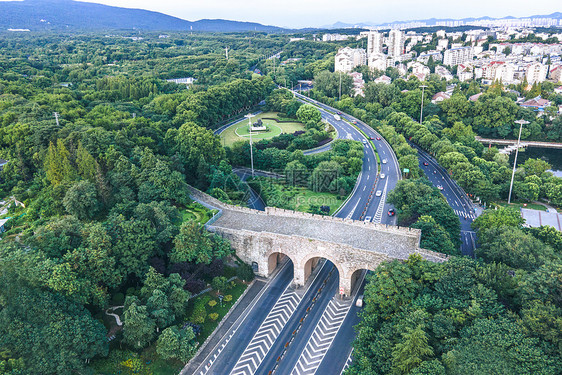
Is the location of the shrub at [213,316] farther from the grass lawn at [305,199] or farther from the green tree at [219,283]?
the grass lawn at [305,199]

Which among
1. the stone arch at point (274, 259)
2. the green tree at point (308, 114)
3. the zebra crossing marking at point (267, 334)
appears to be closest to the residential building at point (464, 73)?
the green tree at point (308, 114)

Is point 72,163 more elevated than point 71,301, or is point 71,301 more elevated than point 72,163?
point 72,163

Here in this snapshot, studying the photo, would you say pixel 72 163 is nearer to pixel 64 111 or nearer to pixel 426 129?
pixel 64 111

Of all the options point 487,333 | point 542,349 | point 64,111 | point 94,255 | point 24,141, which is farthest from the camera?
point 64,111

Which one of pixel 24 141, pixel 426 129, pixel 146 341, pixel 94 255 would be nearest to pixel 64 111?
pixel 24 141

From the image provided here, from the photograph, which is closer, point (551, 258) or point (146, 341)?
point (146, 341)

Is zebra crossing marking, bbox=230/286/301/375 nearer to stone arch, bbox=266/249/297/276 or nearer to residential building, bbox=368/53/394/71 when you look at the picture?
stone arch, bbox=266/249/297/276
